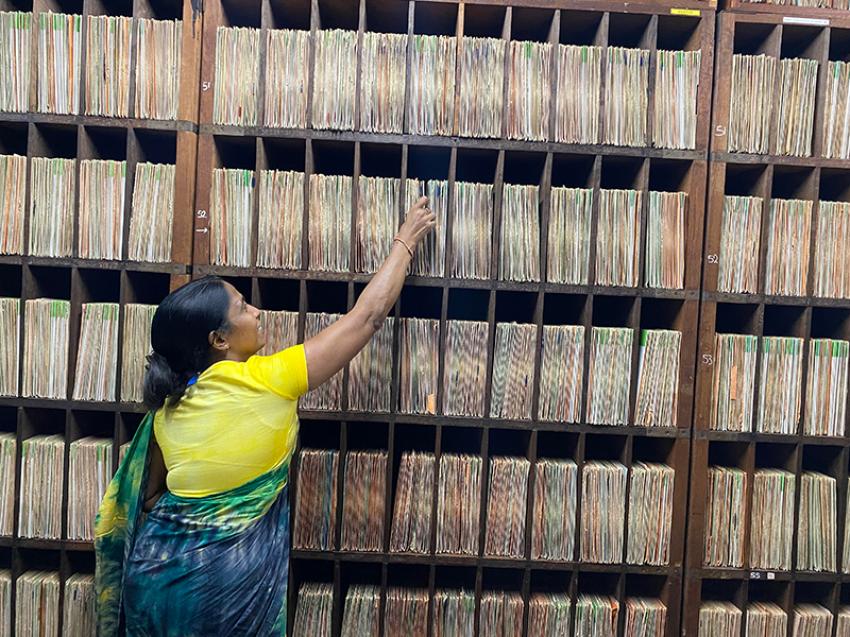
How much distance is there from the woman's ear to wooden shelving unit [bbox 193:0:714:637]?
40 cm

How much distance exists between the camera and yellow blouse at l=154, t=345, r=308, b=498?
1483 millimetres

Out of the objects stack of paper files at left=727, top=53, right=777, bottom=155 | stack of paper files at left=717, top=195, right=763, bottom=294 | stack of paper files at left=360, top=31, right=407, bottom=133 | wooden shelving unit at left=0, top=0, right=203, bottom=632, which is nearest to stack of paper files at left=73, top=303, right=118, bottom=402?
wooden shelving unit at left=0, top=0, right=203, bottom=632

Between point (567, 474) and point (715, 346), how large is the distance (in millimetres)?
694

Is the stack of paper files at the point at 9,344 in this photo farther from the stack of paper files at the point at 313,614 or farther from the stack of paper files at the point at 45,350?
the stack of paper files at the point at 313,614

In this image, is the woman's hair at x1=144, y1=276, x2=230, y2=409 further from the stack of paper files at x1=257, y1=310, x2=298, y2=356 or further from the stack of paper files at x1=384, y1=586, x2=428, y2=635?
the stack of paper files at x1=384, y1=586, x2=428, y2=635

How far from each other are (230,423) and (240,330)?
263 mm

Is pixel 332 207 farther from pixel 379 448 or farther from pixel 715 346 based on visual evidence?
pixel 715 346

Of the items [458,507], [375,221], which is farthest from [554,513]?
[375,221]

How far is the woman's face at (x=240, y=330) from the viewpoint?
1555 mm

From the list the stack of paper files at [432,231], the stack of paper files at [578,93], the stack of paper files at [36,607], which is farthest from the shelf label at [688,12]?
the stack of paper files at [36,607]

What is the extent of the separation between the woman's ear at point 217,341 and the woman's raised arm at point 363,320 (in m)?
0.23

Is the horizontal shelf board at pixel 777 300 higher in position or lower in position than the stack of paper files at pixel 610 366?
higher

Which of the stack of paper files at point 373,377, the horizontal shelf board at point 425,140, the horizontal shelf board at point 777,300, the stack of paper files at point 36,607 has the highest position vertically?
the horizontal shelf board at point 425,140

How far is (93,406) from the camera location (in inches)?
76.9
